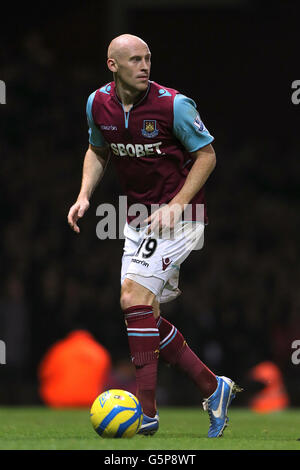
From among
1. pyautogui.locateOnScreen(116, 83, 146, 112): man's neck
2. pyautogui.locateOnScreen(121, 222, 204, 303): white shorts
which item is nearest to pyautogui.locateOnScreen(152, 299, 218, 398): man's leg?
pyautogui.locateOnScreen(121, 222, 204, 303): white shorts

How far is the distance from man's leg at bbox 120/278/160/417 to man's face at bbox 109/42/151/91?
1.04 metres

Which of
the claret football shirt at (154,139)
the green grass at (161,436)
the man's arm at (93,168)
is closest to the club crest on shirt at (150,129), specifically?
the claret football shirt at (154,139)

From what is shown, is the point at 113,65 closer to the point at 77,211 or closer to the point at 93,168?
the point at 93,168

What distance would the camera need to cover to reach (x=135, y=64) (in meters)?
5.38

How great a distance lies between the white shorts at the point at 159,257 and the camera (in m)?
5.31

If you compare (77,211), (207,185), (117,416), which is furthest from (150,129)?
(207,185)

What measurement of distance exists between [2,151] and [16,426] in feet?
23.7

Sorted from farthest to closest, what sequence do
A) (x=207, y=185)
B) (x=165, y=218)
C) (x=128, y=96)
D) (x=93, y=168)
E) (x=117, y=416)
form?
(x=207, y=185), (x=93, y=168), (x=128, y=96), (x=165, y=218), (x=117, y=416)

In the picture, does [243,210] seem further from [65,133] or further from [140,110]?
[140,110]

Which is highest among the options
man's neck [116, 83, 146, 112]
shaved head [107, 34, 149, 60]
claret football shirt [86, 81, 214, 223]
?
shaved head [107, 34, 149, 60]

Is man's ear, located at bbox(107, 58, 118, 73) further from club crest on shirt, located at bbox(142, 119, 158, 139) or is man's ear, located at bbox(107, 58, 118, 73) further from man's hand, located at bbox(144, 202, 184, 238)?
man's hand, located at bbox(144, 202, 184, 238)

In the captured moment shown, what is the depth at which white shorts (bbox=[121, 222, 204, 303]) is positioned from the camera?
5312 millimetres

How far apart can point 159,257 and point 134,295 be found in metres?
0.24

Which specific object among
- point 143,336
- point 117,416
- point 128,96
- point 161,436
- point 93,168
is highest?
point 128,96
